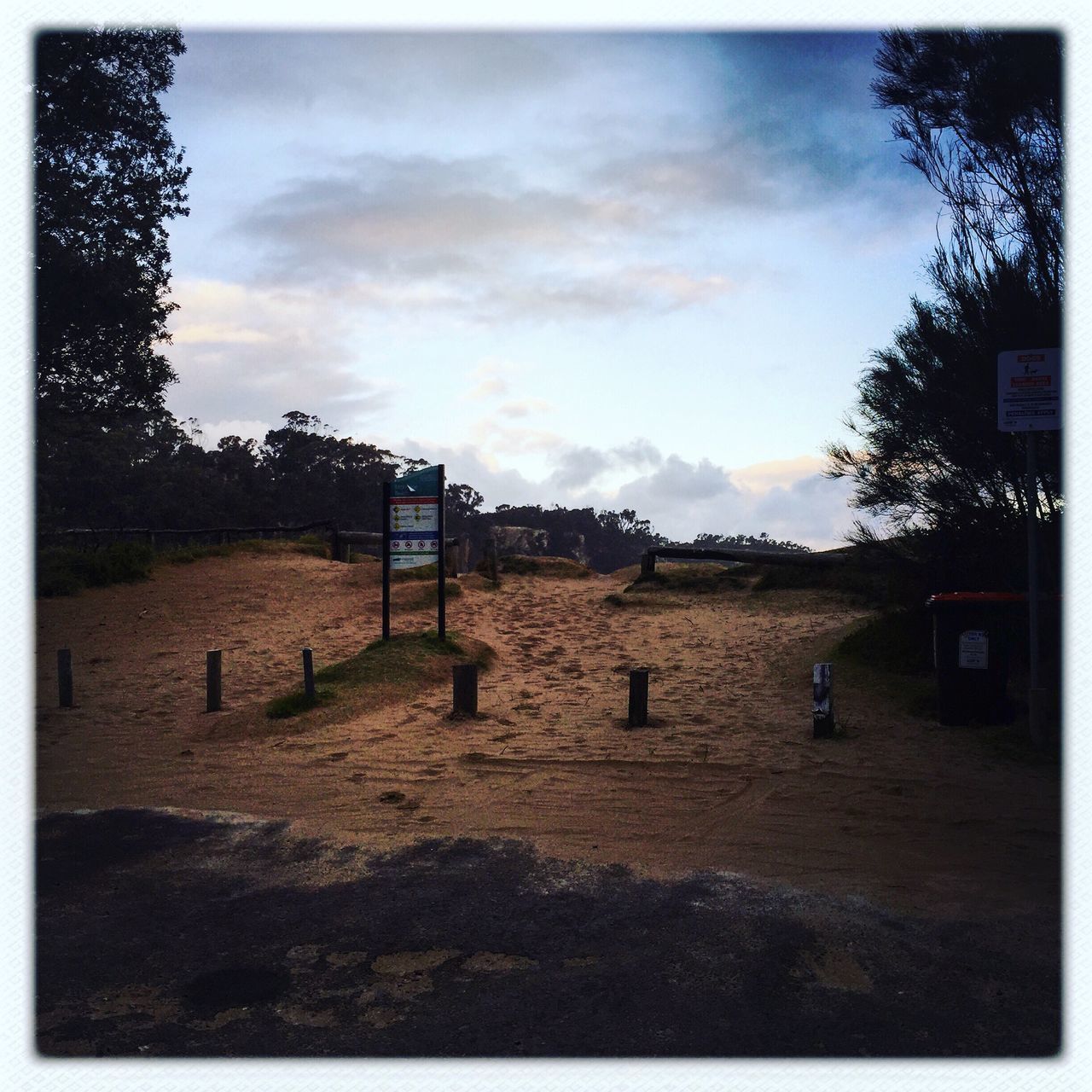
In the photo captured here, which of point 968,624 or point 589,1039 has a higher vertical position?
point 968,624

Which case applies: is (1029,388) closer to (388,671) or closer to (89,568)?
(388,671)

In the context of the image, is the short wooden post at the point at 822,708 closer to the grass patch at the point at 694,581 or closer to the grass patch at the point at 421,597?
the grass patch at the point at 421,597

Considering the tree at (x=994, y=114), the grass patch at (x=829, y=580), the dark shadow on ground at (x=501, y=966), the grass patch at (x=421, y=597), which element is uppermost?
the tree at (x=994, y=114)

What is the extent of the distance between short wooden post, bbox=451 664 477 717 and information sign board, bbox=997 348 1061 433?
5.46 m

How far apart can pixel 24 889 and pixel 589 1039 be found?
11.7 feet

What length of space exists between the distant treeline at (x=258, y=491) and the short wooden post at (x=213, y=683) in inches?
784

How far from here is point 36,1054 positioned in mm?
3531

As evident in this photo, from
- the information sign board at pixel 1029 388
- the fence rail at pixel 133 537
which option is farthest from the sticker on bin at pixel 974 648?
the fence rail at pixel 133 537

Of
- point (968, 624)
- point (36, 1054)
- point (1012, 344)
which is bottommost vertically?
point (36, 1054)

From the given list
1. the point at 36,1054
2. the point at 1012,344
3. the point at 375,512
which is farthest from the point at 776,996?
the point at 375,512

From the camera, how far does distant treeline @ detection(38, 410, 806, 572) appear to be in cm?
3519

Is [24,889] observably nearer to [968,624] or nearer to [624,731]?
[624,731]

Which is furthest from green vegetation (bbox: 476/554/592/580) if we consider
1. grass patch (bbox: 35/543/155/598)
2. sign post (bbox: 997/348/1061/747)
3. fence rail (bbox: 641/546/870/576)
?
sign post (bbox: 997/348/1061/747)

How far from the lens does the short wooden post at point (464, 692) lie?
9.57 m
